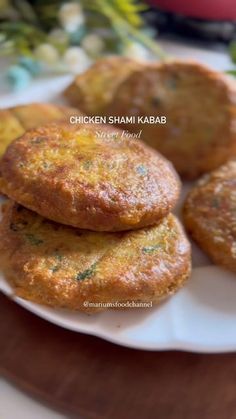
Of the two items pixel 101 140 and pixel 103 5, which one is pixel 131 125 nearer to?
pixel 101 140

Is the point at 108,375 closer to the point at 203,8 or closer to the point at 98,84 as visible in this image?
the point at 98,84

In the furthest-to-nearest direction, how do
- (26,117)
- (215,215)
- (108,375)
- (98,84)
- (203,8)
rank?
(203,8) < (98,84) < (26,117) < (215,215) < (108,375)

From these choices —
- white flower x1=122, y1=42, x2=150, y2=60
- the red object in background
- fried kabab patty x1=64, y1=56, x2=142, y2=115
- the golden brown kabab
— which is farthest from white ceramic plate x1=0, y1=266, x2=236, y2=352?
the red object in background

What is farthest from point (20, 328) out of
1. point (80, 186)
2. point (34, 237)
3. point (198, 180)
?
point (198, 180)

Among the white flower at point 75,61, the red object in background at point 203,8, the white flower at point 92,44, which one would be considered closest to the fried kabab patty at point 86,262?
the white flower at point 75,61

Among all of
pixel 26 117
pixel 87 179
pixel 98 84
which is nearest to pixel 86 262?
pixel 87 179

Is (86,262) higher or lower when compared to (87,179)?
lower
